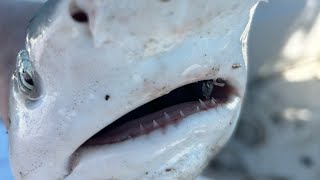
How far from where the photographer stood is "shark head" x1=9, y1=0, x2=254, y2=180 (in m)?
0.70

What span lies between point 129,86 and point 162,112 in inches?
3.2

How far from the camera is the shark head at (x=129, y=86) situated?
0.70 meters

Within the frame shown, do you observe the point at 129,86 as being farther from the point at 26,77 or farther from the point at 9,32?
the point at 9,32

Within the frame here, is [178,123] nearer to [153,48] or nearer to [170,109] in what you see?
[170,109]

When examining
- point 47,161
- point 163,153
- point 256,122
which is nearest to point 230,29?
point 163,153

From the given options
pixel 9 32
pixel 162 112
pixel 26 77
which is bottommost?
pixel 162 112

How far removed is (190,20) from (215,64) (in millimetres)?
108

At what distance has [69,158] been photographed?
864 mm

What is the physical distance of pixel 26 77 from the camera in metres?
0.88

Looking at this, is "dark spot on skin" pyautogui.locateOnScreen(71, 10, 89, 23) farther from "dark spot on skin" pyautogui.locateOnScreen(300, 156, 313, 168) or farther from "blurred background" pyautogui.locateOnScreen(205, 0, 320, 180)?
"dark spot on skin" pyautogui.locateOnScreen(300, 156, 313, 168)

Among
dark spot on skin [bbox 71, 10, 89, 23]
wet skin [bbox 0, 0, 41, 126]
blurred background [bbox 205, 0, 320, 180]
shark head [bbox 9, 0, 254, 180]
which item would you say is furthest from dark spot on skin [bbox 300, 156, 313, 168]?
dark spot on skin [bbox 71, 10, 89, 23]

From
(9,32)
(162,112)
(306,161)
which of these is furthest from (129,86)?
(9,32)

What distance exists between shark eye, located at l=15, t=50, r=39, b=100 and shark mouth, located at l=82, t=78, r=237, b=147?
0.32 feet

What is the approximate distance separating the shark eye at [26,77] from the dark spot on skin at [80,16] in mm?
159
